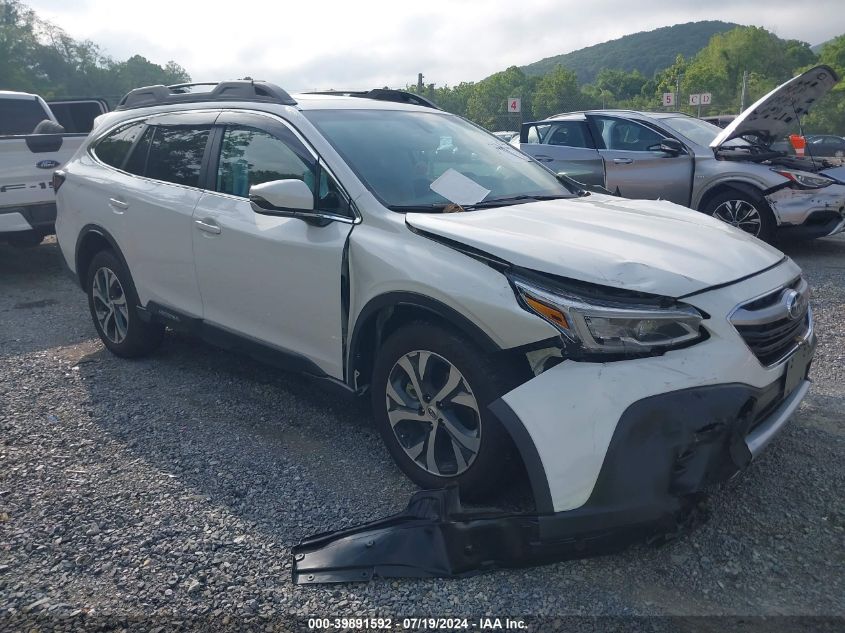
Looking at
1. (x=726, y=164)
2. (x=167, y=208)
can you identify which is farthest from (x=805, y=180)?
(x=167, y=208)

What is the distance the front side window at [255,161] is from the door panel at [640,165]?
567 cm

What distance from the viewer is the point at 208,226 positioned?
4082 mm

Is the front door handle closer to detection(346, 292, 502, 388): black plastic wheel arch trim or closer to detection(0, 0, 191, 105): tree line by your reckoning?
detection(346, 292, 502, 388): black plastic wheel arch trim

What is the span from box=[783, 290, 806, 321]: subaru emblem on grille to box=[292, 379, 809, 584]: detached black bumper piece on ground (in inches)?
11.4

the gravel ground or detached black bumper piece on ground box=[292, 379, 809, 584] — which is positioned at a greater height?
detached black bumper piece on ground box=[292, 379, 809, 584]

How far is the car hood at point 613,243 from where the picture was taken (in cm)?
268

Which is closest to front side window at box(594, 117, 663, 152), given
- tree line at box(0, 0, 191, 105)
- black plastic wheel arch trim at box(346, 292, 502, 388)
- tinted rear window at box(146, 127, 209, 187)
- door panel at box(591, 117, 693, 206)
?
door panel at box(591, 117, 693, 206)

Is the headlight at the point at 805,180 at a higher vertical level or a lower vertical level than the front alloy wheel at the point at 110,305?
higher

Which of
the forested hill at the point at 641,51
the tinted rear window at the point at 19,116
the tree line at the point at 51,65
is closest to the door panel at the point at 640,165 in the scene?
the tinted rear window at the point at 19,116

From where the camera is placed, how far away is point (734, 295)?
2723mm

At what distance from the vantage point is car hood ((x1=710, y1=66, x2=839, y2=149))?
6.98 metres

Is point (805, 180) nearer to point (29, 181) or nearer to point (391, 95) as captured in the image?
point (391, 95)

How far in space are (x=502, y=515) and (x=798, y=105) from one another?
6.64 meters

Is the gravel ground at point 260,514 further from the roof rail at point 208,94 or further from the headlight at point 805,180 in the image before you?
the headlight at point 805,180
